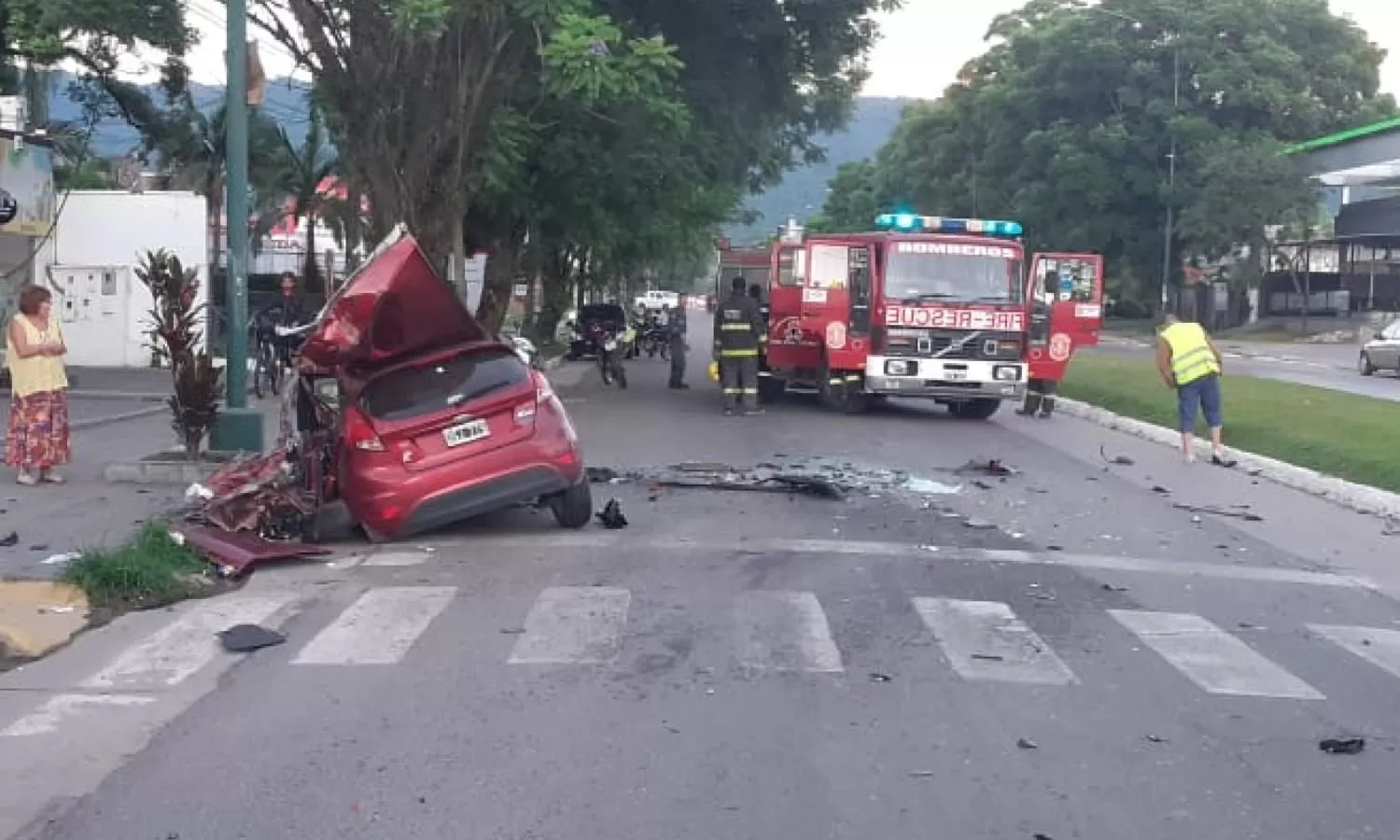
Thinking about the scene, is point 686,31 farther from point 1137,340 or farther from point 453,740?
point 1137,340

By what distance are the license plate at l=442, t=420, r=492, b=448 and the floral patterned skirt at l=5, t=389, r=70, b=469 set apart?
4675 mm

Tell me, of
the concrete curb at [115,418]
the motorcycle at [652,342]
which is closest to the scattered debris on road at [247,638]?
the concrete curb at [115,418]

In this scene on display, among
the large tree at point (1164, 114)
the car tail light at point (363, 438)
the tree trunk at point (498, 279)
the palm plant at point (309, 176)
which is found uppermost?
the large tree at point (1164, 114)

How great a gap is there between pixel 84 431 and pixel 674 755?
15921 millimetres

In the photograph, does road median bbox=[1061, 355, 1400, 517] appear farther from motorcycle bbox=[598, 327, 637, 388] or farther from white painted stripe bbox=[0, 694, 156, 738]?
white painted stripe bbox=[0, 694, 156, 738]

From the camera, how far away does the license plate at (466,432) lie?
492 inches

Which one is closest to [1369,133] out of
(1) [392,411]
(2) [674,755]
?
(1) [392,411]

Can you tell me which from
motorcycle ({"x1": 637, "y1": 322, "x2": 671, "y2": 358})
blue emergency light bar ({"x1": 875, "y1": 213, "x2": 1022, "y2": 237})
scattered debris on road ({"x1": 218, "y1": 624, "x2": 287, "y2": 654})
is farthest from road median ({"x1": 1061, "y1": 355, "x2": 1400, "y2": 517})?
motorcycle ({"x1": 637, "y1": 322, "x2": 671, "y2": 358})

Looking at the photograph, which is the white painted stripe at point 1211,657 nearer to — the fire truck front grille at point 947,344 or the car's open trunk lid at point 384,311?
the car's open trunk lid at point 384,311

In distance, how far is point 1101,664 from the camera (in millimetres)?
8977

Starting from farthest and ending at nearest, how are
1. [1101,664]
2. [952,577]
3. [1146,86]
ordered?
[1146,86], [952,577], [1101,664]

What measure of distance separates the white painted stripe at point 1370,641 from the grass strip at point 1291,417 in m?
6.99

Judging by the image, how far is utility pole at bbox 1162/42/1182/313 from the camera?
6694 cm

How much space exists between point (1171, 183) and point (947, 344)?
45.8m
